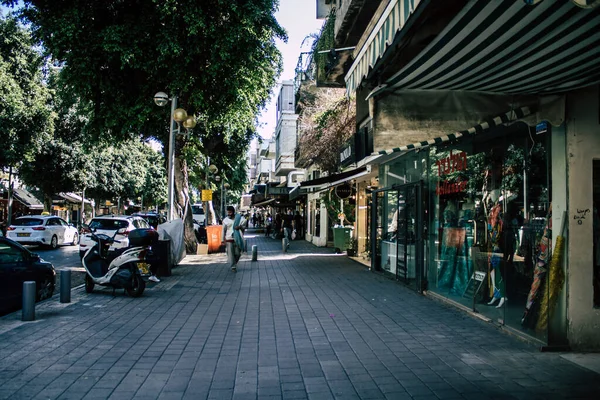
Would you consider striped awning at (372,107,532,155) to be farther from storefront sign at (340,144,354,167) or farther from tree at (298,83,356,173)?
tree at (298,83,356,173)

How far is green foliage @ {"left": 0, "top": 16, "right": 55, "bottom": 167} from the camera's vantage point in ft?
77.7

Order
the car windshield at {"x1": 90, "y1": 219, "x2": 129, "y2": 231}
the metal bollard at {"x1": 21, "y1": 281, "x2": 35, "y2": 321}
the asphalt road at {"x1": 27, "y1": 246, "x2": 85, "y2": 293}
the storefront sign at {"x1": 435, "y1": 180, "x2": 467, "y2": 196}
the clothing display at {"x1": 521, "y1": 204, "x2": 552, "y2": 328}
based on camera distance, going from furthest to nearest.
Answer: the car windshield at {"x1": 90, "y1": 219, "x2": 129, "y2": 231}, the asphalt road at {"x1": 27, "y1": 246, "x2": 85, "y2": 293}, the storefront sign at {"x1": 435, "y1": 180, "x2": 467, "y2": 196}, the metal bollard at {"x1": 21, "y1": 281, "x2": 35, "y2": 321}, the clothing display at {"x1": 521, "y1": 204, "x2": 552, "y2": 328}

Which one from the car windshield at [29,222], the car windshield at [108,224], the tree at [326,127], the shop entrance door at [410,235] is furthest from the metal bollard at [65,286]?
the car windshield at [29,222]

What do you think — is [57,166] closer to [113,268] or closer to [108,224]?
[108,224]

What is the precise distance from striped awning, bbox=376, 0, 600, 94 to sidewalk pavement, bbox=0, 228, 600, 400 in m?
3.04

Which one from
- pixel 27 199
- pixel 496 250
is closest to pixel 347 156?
pixel 496 250

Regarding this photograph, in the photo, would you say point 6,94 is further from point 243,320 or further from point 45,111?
point 243,320

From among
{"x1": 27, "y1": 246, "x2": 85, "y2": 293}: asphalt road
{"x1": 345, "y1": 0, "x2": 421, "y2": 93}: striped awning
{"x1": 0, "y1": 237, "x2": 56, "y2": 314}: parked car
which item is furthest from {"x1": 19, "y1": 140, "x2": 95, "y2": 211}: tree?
{"x1": 345, "y1": 0, "x2": 421, "y2": 93}: striped awning

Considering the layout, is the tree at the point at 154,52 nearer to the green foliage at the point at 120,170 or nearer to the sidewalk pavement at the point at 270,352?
the sidewalk pavement at the point at 270,352

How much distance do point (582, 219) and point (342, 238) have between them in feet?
52.7

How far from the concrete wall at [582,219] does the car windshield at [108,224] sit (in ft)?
51.7

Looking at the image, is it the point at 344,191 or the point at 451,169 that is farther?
the point at 344,191

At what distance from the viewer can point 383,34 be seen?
5.24 metres

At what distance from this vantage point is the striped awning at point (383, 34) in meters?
4.60
